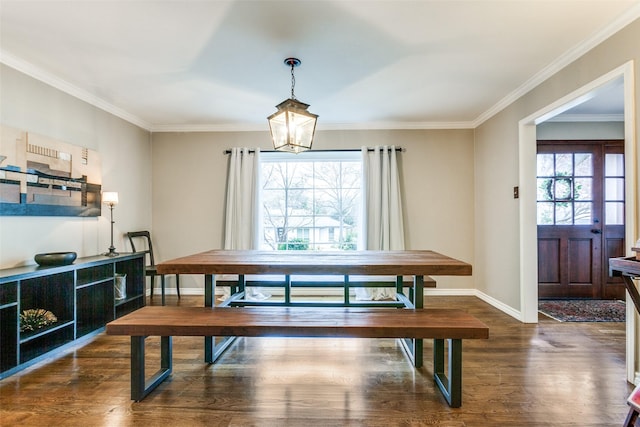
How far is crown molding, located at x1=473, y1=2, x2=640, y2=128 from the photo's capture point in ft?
6.68

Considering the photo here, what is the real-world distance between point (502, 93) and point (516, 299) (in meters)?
2.26

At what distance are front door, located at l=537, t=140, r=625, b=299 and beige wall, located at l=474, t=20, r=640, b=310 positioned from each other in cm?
81

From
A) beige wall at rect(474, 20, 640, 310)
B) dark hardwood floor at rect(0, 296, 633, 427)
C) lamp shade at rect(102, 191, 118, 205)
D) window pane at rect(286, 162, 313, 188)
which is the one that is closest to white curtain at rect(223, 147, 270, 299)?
window pane at rect(286, 162, 313, 188)

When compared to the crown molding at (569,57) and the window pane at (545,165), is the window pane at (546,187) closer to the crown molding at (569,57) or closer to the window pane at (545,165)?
the window pane at (545,165)

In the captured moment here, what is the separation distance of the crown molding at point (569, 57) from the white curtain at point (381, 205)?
1406 mm

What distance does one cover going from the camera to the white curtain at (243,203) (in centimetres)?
424

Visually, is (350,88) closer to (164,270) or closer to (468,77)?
(468,77)

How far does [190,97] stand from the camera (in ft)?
11.1

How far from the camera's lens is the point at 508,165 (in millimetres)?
3521

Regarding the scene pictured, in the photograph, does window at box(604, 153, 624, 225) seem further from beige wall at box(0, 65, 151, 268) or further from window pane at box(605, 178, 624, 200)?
beige wall at box(0, 65, 151, 268)

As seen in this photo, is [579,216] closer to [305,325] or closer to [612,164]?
[612,164]

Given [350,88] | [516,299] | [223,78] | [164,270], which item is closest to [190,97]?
[223,78]

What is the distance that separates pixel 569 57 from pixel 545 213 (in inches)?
91.5

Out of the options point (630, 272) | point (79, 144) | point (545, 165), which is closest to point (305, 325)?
point (630, 272)
